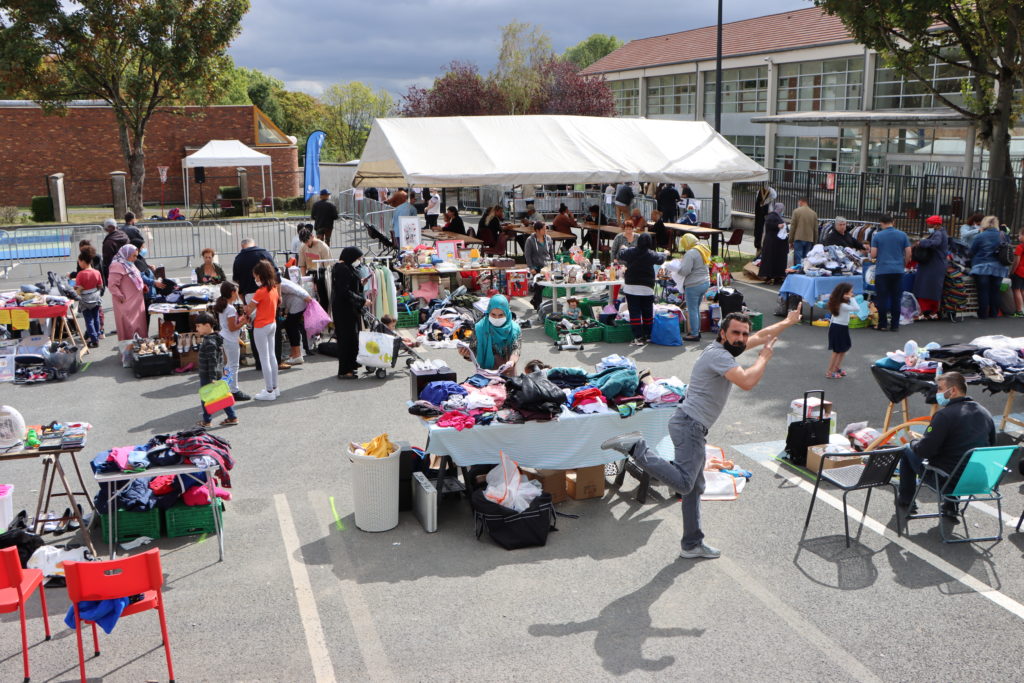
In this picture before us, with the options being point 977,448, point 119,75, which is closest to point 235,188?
point 119,75

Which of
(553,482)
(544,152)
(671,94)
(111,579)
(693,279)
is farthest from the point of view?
(671,94)

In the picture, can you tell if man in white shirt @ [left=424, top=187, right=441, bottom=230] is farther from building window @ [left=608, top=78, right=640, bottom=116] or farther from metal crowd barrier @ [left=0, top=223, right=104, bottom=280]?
building window @ [left=608, top=78, right=640, bottom=116]

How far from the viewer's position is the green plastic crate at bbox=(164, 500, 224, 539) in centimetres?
714

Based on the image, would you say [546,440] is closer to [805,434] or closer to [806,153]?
[805,434]

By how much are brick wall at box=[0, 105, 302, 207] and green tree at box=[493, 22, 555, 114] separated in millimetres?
11149

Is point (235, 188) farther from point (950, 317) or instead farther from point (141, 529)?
point (141, 529)

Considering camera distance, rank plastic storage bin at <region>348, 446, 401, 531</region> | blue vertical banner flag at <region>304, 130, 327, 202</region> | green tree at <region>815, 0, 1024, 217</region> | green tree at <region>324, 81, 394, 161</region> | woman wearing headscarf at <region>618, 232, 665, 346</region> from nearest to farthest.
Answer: plastic storage bin at <region>348, 446, 401, 531</region> → woman wearing headscarf at <region>618, 232, 665, 346</region> → green tree at <region>815, 0, 1024, 217</region> → blue vertical banner flag at <region>304, 130, 327, 202</region> → green tree at <region>324, 81, 394, 161</region>

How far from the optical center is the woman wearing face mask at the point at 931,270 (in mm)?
14984

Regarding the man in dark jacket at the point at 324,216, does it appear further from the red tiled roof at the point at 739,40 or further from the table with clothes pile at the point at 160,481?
the red tiled roof at the point at 739,40

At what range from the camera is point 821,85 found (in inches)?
1547

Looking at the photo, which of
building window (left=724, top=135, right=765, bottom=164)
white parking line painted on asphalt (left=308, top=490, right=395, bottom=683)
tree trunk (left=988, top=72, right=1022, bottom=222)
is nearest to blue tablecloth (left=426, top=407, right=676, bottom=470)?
white parking line painted on asphalt (left=308, top=490, right=395, bottom=683)

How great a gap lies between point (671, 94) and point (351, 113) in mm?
29697

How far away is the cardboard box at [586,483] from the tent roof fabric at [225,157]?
2771 cm

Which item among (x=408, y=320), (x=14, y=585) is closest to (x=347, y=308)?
(x=408, y=320)
